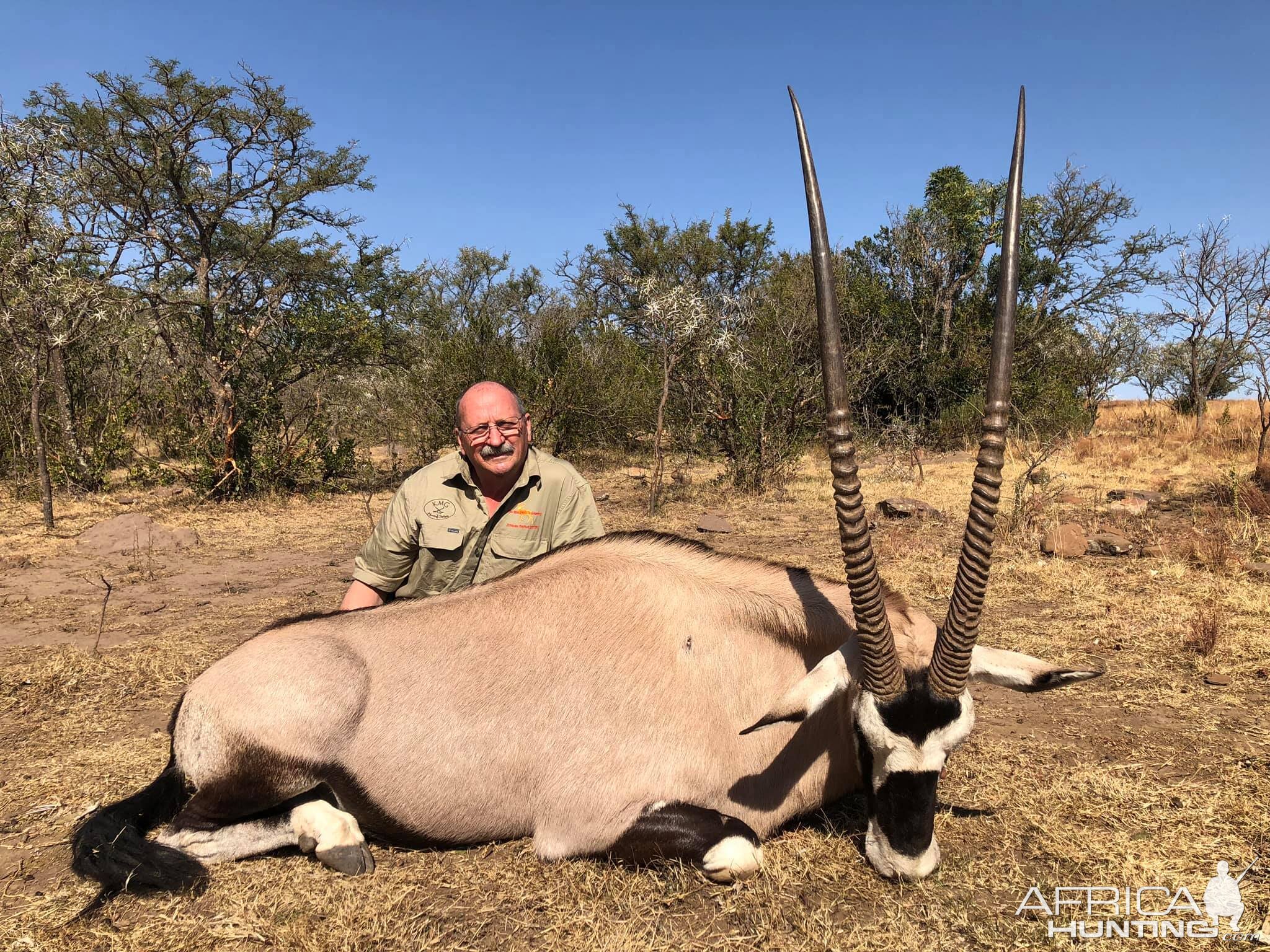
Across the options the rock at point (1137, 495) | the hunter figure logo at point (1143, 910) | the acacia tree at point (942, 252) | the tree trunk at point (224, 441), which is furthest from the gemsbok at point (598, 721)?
the acacia tree at point (942, 252)

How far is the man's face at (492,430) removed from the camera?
14.0 ft

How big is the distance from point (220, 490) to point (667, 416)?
8106 mm

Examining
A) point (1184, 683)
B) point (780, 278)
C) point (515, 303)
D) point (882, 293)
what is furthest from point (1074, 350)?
point (515, 303)

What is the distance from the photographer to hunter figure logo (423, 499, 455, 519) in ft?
14.1

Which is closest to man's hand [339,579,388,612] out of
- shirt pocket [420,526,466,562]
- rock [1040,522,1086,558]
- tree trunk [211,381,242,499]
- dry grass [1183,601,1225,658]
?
shirt pocket [420,526,466,562]

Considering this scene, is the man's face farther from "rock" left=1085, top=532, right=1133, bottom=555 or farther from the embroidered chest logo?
"rock" left=1085, top=532, right=1133, bottom=555

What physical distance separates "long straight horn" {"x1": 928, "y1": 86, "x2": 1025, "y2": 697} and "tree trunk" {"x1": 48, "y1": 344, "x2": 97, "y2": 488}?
13037 mm

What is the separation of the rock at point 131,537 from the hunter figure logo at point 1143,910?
10022 mm

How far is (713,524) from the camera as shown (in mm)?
10891

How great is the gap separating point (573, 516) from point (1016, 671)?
2.47 m

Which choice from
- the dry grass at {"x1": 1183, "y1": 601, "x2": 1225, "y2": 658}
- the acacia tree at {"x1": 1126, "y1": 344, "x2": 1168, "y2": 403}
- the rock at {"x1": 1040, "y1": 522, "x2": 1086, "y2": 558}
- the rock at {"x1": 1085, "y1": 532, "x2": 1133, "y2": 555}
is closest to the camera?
the dry grass at {"x1": 1183, "y1": 601, "x2": 1225, "y2": 658}

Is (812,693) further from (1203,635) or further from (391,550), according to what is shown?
(1203,635)

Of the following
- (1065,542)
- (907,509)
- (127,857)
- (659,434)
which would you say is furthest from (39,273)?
(1065,542)

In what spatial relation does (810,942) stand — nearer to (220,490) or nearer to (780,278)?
(220,490)
